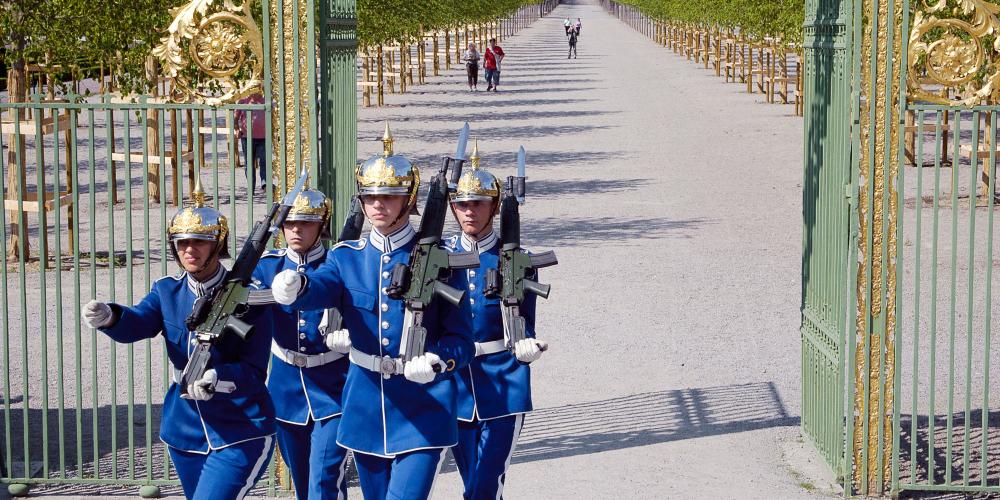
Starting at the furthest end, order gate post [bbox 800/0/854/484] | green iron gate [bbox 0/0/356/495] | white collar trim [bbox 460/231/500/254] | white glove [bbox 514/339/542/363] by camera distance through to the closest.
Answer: gate post [bbox 800/0/854/484], green iron gate [bbox 0/0/356/495], white collar trim [bbox 460/231/500/254], white glove [bbox 514/339/542/363]

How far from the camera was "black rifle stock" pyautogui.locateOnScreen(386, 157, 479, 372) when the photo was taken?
229 inches

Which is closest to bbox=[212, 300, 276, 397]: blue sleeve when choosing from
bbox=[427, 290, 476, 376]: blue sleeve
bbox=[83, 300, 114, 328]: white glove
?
bbox=[83, 300, 114, 328]: white glove

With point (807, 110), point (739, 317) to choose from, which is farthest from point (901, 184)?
point (739, 317)

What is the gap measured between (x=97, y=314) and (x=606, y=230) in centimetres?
1120

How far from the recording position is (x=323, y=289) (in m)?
5.91

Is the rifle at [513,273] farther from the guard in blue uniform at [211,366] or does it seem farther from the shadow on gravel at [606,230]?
the shadow on gravel at [606,230]

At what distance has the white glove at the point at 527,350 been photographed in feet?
21.1

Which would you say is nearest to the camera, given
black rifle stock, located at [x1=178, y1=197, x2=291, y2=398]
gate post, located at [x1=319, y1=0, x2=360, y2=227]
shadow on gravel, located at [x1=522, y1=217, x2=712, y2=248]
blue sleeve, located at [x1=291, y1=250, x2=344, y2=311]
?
blue sleeve, located at [x1=291, y1=250, x2=344, y2=311]

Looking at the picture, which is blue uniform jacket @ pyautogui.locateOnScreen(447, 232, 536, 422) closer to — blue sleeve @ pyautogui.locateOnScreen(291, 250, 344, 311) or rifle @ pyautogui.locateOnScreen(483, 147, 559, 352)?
rifle @ pyautogui.locateOnScreen(483, 147, 559, 352)

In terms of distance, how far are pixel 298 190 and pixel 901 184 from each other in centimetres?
294

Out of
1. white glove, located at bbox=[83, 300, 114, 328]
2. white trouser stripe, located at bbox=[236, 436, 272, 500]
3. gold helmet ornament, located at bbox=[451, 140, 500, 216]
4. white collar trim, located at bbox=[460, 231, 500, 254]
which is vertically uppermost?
gold helmet ornament, located at bbox=[451, 140, 500, 216]

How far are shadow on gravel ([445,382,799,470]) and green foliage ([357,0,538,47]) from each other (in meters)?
16.3

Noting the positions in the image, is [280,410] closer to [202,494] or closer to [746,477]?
[202,494]

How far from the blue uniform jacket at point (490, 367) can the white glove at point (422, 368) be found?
1289 mm
